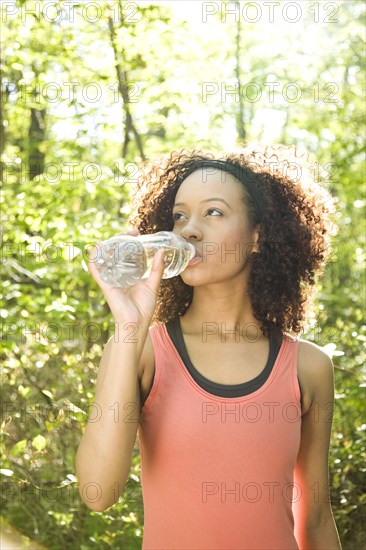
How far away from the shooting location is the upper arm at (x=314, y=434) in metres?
2.14

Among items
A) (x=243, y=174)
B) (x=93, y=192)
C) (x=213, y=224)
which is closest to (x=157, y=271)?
(x=213, y=224)

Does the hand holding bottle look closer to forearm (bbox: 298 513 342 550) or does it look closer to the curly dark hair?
the curly dark hair

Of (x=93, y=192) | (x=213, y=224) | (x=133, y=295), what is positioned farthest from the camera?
(x=93, y=192)

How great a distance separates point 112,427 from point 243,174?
85 centimetres

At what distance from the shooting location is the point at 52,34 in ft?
15.7

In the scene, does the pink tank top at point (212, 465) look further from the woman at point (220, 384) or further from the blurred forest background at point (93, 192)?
the blurred forest background at point (93, 192)

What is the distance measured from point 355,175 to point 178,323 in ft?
13.8

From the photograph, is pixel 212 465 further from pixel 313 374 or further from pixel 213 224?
pixel 213 224

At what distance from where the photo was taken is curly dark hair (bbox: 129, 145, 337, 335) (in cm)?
228

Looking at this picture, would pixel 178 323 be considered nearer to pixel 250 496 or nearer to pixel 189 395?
pixel 189 395

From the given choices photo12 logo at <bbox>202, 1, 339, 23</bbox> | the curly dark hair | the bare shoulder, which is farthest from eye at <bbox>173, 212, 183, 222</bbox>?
photo12 logo at <bbox>202, 1, 339, 23</bbox>

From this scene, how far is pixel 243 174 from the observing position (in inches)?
88.1

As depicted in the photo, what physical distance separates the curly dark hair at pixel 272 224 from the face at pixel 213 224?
0.20 feet

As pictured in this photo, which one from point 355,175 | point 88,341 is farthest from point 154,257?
point 355,175
